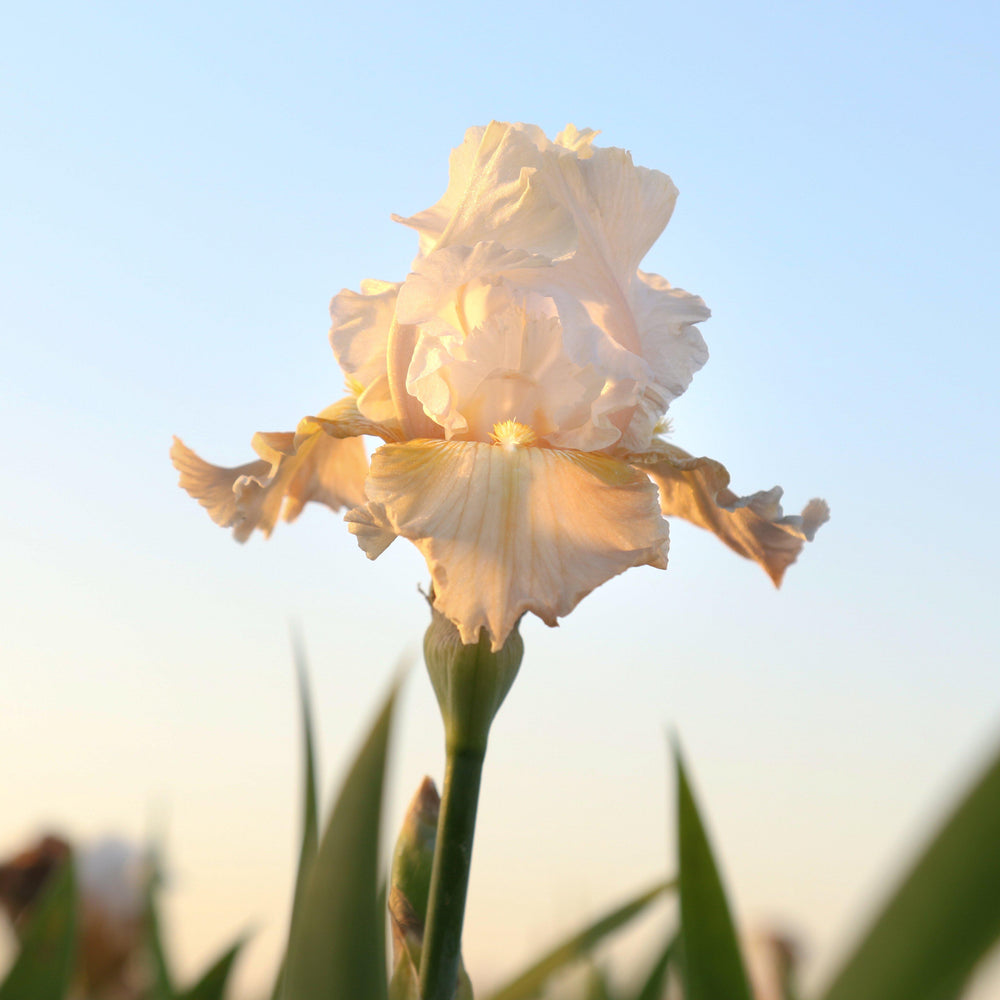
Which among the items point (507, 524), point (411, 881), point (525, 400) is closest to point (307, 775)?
point (411, 881)

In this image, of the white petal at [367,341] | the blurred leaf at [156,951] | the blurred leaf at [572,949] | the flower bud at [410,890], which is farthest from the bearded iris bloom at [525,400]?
the blurred leaf at [156,951]

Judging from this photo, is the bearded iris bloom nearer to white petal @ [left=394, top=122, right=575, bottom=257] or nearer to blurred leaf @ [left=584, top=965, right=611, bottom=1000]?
white petal @ [left=394, top=122, right=575, bottom=257]

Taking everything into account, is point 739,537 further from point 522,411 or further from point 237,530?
point 237,530

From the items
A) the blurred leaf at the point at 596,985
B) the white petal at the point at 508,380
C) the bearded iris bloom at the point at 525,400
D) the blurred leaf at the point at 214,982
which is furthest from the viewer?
the blurred leaf at the point at 596,985

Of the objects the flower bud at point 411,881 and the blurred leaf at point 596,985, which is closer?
the flower bud at point 411,881

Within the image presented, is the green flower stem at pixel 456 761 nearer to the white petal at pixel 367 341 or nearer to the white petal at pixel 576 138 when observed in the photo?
the white petal at pixel 367 341
